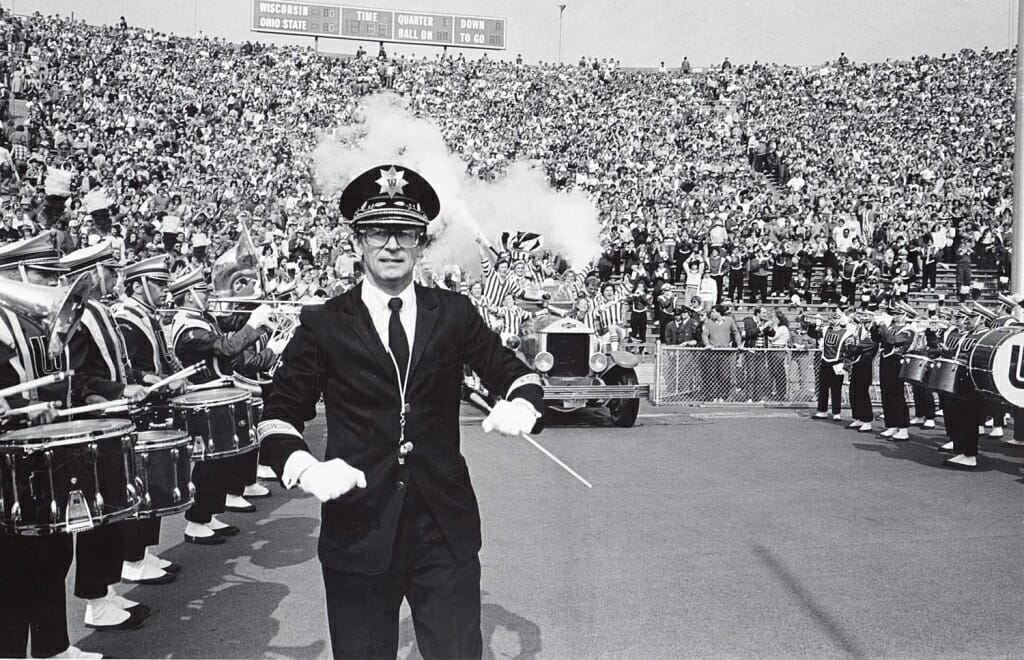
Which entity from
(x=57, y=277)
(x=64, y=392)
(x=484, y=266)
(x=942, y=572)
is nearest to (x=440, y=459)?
(x=64, y=392)

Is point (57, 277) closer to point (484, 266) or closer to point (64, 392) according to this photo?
point (64, 392)

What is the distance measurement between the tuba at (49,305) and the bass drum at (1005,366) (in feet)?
24.4

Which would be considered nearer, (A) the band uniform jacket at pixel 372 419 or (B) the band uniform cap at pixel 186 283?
(A) the band uniform jacket at pixel 372 419

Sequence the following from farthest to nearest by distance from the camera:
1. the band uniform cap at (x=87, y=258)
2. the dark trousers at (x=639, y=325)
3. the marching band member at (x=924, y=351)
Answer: the dark trousers at (x=639, y=325), the marching band member at (x=924, y=351), the band uniform cap at (x=87, y=258)

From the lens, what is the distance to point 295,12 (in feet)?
104

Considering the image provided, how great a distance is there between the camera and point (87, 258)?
197 inches

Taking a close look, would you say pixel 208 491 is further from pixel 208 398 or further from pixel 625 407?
pixel 625 407

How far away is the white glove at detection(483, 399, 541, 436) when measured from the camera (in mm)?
2947

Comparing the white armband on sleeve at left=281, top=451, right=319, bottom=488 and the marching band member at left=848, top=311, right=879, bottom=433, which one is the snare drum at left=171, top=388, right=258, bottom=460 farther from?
the marching band member at left=848, top=311, right=879, bottom=433

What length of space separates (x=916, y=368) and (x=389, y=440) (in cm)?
832

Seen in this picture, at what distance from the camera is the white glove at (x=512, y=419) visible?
2947 millimetres

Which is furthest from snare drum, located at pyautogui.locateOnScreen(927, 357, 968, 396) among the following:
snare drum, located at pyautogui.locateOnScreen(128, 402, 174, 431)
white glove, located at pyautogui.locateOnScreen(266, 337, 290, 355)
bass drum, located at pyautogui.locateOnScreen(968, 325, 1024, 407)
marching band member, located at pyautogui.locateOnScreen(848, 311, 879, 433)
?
snare drum, located at pyautogui.locateOnScreen(128, 402, 174, 431)

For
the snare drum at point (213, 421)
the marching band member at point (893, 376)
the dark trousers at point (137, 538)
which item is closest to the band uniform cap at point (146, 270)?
the snare drum at point (213, 421)

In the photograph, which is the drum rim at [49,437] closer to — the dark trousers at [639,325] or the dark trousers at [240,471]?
the dark trousers at [240,471]
